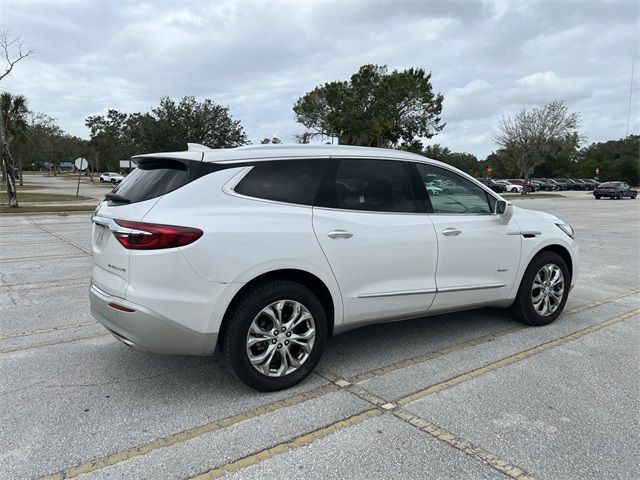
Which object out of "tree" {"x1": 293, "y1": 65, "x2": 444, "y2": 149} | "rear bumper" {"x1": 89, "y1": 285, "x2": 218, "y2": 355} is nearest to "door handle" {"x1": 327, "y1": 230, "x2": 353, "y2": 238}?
"rear bumper" {"x1": 89, "y1": 285, "x2": 218, "y2": 355}

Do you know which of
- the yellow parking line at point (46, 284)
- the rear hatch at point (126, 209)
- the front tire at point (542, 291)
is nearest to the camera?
the rear hatch at point (126, 209)

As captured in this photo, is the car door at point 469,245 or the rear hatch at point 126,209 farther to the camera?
the car door at point 469,245

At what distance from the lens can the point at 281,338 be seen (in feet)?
11.6

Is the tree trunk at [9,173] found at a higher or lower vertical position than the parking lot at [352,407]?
higher

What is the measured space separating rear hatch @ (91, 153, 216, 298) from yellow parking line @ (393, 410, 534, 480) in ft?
6.68

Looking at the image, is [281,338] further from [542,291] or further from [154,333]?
[542,291]

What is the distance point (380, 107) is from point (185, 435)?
49238mm

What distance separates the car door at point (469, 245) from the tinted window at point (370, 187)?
0.76 ft

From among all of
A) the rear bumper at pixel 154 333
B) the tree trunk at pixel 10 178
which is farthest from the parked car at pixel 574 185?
the rear bumper at pixel 154 333

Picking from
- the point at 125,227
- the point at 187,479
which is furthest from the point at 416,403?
the point at 125,227

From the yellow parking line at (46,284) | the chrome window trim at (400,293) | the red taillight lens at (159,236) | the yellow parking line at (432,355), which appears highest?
the red taillight lens at (159,236)

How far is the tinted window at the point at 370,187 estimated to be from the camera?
12.7 feet

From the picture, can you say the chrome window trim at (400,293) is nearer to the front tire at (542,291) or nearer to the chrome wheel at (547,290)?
the front tire at (542,291)

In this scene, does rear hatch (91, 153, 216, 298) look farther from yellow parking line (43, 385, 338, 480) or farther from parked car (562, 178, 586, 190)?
parked car (562, 178, 586, 190)
